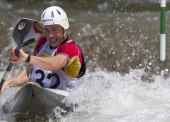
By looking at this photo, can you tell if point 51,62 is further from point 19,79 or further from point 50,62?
point 19,79

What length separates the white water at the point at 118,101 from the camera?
14.1 feet

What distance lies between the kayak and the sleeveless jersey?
11cm

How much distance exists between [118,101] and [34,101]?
1.08 m

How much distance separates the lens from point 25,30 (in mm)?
3992

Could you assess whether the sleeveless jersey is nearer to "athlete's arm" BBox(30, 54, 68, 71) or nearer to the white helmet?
"athlete's arm" BBox(30, 54, 68, 71)

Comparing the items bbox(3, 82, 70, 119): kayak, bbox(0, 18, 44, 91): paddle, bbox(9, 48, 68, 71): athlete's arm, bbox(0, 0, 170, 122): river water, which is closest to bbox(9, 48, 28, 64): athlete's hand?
bbox(9, 48, 68, 71): athlete's arm

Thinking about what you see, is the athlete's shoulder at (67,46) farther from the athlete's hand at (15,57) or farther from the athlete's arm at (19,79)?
the athlete's hand at (15,57)

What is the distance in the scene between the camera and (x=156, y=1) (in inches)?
289

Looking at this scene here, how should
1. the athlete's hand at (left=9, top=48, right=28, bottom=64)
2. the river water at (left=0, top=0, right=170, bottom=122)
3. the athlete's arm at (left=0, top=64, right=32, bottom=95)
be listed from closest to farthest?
1. the athlete's hand at (left=9, top=48, right=28, bottom=64)
2. the athlete's arm at (left=0, top=64, right=32, bottom=95)
3. the river water at (left=0, top=0, right=170, bottom=122)

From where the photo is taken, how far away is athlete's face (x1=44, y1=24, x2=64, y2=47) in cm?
435

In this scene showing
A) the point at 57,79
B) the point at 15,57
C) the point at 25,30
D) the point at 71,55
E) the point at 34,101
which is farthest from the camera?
the point at 57,79

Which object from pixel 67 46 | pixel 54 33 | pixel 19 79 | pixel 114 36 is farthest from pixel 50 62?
pixel 114 36

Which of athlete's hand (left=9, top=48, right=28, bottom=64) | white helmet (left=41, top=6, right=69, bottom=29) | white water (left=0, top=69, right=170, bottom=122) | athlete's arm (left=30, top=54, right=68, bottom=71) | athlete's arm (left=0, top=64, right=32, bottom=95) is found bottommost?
white water (left=0, top=69, right=170, bottom=122)

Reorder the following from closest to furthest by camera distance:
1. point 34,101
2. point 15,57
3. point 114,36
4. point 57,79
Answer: point 15,57, point 34,101, point 57,79, point 114,36
